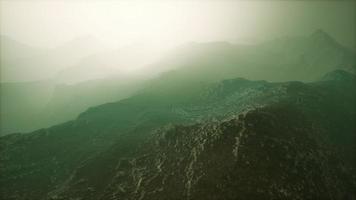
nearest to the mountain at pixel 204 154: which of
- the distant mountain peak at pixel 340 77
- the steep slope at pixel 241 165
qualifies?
the steep slope at pixel 241 165

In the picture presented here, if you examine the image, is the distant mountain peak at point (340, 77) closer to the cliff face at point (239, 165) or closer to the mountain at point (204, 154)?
the mountain at point (204, 154)

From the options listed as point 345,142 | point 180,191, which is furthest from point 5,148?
point 345,142

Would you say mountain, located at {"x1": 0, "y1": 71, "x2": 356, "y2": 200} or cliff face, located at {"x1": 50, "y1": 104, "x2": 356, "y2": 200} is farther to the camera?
mountain, located at {"x1": 0, "y1": 71, "x2": 356, "y2": 200}

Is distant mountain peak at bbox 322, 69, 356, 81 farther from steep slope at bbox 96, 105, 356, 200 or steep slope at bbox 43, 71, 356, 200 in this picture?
steep slope at bbox 96, 105, 356, 200

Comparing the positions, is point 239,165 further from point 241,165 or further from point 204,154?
point 204,154

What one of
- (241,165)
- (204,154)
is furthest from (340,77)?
(241,165)

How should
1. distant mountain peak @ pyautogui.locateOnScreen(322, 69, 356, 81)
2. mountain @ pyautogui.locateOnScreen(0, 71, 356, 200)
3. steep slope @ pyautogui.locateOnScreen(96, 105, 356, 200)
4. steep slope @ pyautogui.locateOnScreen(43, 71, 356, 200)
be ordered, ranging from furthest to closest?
distant mountain peak @ pyautogui.locateOnScreen(322, 69, 356, 81)
mountain @ pyautogui.locateOnScreen(0, 71, 356, 200)
steep slope @ pyautogui.locateOnScreen(43, 71, 356, 200)
steep slope @ pyautogui.locateOnScreen(96, 105, 356, 200)

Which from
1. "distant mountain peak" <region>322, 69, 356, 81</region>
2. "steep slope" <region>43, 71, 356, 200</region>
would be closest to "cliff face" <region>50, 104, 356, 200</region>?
"steep slope" <region>43, 71, 356, 200</region>

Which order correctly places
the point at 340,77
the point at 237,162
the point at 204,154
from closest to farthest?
the point at 237,162 → the point at 204,154 → the point at 340,77
